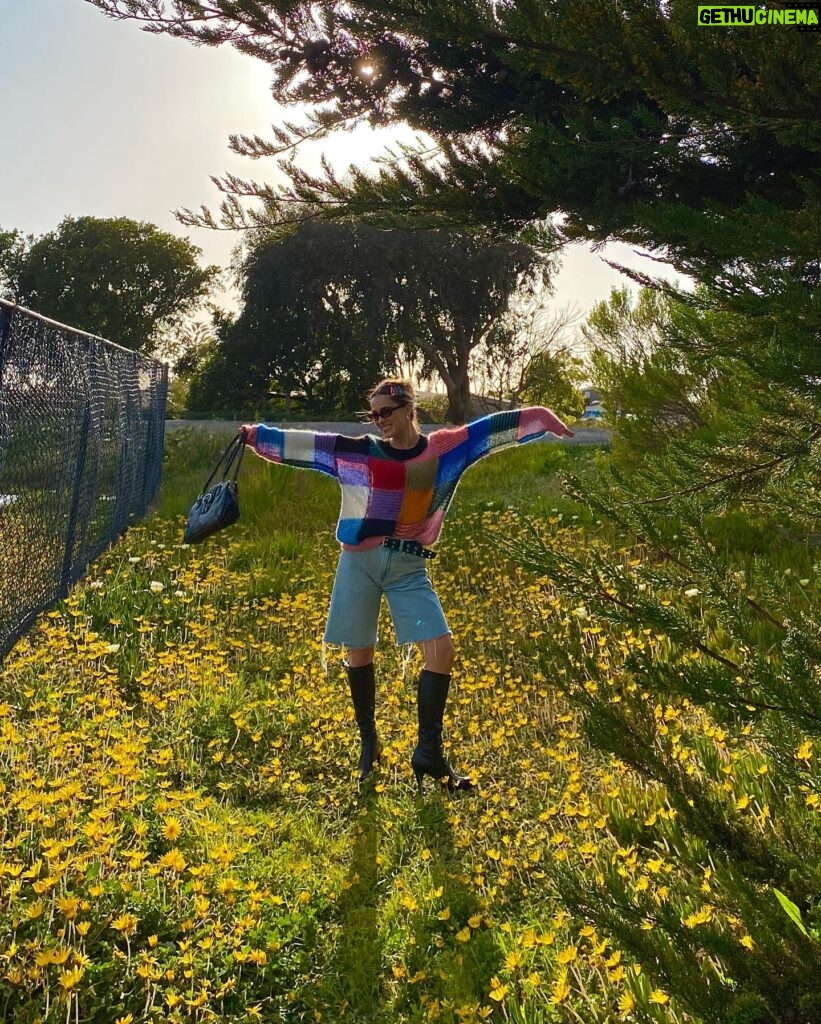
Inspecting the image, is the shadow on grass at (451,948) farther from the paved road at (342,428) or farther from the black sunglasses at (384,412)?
the paved road at (342,428)

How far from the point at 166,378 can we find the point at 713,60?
1134 cm

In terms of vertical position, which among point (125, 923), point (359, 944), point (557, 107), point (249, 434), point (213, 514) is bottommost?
point (359, 944)

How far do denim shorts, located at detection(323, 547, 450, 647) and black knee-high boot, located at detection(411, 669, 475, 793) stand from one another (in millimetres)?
241

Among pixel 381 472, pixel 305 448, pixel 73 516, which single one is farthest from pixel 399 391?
pixel 73 516

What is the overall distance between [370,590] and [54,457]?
3.10 m

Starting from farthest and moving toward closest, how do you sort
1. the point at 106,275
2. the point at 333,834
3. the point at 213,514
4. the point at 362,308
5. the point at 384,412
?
the point at 106,275, the point at 362,308, the point at 384,412, the point at 213,514, the point at 333,834

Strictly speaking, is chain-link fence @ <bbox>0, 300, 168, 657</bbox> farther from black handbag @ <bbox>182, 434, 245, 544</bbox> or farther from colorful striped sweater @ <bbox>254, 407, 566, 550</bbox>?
colorful striped sweater @ <bbox>254, 407, 566, 550</bbox>

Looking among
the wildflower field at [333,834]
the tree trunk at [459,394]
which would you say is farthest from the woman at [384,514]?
the tree trunk at [459,394]

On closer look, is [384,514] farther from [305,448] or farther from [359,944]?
[359,944]

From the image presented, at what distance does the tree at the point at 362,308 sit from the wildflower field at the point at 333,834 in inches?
689

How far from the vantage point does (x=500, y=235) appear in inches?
111

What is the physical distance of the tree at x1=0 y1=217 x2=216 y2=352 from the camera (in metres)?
29.4

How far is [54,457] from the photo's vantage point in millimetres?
5824

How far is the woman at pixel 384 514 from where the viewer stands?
3791 millimetres
